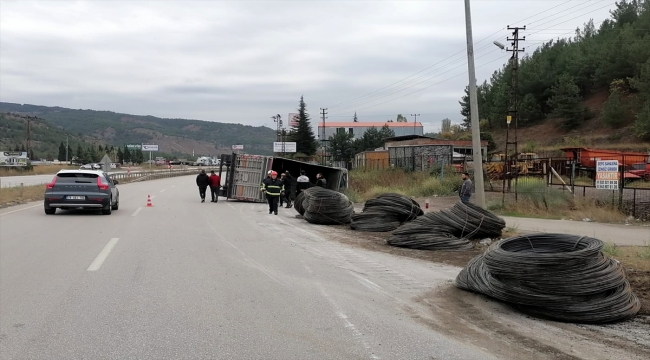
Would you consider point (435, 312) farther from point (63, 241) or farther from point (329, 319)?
point (63, 241)

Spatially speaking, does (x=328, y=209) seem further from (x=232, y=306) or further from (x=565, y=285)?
(x=565, y=285)

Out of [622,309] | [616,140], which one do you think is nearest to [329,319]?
[622,309]

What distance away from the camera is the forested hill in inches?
2655

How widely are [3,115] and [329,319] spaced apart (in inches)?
7470

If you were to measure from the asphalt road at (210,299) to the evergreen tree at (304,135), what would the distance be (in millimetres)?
77387

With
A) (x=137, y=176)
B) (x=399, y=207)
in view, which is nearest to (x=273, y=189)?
(x=399, y=207)

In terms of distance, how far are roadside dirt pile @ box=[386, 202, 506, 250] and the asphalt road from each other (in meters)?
1.30

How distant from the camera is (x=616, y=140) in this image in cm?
6412

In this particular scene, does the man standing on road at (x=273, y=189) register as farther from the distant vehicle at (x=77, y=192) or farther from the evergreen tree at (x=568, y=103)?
the evergreen tree at (x=568, y=103)

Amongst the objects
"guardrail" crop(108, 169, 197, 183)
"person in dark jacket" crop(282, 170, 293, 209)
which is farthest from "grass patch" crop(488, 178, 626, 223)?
"guardrail" crop(108, 169, 197, 183)

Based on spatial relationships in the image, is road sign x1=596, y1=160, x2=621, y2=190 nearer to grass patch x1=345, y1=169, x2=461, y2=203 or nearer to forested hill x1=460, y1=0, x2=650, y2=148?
grass patch x1=345, y1=169, x2=461, y2=203

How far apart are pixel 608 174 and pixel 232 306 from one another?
14.6 m

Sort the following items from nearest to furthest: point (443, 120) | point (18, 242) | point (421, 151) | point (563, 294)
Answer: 1. point (563, 294)
2. point (18, 242)
3. point (421, 151)
4. point (443, 120)

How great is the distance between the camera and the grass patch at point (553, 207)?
17828 mm
